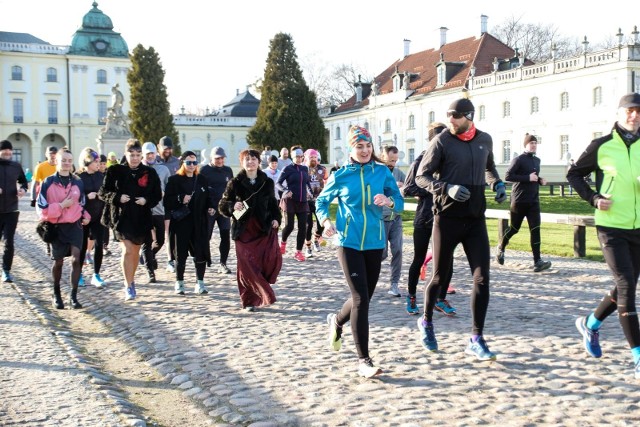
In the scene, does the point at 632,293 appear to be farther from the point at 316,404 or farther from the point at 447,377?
the point at 316,404

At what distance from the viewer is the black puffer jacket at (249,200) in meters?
8.85

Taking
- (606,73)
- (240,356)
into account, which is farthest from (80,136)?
(240,356)

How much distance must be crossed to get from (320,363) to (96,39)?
8277 cm

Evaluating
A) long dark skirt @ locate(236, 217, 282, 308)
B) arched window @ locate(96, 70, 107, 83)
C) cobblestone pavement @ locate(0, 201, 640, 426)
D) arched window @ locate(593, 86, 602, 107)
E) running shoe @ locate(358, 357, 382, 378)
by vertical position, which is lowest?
cobblestone pavement @ locate(0, 201, 640, 426)

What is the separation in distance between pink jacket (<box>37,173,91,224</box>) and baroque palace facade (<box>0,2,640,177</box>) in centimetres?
3825

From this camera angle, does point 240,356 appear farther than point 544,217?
No

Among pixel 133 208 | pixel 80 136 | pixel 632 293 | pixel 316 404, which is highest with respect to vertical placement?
pixel 80 136

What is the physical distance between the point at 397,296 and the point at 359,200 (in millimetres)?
3740

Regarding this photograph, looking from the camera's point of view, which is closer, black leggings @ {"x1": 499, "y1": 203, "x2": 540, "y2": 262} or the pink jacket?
the pink jacket

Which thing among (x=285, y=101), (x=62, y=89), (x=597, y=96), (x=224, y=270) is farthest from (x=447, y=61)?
(x=224, y=270)

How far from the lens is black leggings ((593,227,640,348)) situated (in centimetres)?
575

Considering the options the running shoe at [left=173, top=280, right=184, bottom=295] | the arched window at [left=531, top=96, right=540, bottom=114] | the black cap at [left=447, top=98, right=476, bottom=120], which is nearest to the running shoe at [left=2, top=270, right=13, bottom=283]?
the running shoe at [left=173, top=280, right=184, bottom=295]

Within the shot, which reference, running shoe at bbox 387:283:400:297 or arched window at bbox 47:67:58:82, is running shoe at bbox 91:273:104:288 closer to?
running shoe at bbox 387:283:400:297

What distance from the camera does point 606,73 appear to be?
1863 inches
